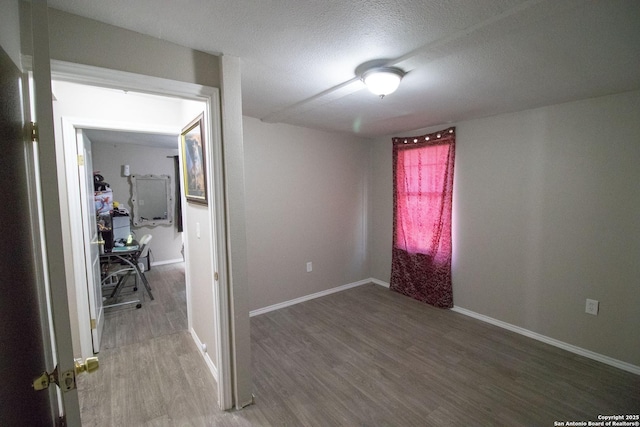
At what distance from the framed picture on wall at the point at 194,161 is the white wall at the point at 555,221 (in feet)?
8.80

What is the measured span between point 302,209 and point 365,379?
2023 mm

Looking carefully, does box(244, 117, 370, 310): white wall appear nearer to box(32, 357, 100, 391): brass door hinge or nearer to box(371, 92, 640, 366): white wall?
box(371, 92, 640, 366): white wall

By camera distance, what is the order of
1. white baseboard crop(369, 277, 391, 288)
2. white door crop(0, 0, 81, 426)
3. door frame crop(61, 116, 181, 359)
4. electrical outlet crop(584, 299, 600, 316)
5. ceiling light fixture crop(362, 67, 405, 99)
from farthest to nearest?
1. white baseboard crop(369, 277, 391, 288)
2. electrical outlet crop(584, 299, 600, 316)
3. door frame crop(61, 116, 181, 359)
4. ceiling light fixture crop(362, 67, 405, 99)
5. white door crop(0, 0, 81, 426)

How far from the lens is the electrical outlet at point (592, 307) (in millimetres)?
2424

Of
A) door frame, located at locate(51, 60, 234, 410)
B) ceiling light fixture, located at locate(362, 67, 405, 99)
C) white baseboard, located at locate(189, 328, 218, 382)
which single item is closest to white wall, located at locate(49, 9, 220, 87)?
door frame, located at locate(51, 60, 234, 410)

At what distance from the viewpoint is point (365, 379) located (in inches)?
86.4

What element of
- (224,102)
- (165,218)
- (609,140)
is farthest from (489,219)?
(165,218)

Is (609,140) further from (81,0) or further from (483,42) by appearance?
(81,0)

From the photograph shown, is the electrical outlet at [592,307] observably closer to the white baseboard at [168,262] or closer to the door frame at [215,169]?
the door frame at [215,169]

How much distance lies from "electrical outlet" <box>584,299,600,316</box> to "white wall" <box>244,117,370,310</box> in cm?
249

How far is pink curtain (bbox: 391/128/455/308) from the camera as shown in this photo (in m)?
3.36

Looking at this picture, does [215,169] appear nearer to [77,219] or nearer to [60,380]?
[60,380]

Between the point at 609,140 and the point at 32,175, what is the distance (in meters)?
3.59

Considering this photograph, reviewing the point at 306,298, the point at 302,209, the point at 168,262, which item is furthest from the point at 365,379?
the point at 168,262
